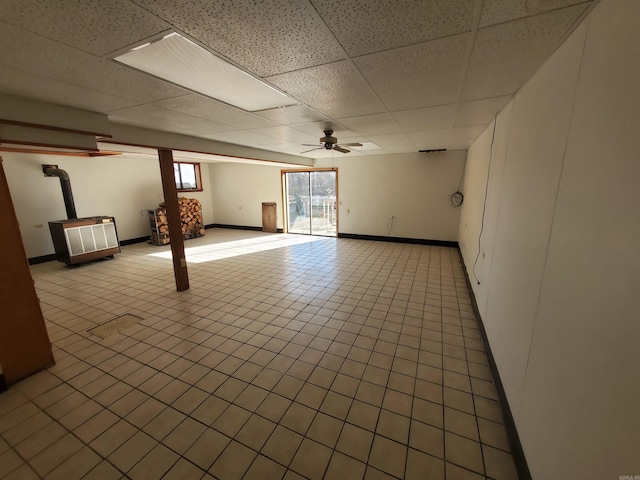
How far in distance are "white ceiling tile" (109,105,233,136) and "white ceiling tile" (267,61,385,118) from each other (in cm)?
140

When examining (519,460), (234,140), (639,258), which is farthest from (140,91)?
(519,460)

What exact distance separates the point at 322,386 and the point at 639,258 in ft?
6.58

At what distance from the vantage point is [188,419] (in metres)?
1.81

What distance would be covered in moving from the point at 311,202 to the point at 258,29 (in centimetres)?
714

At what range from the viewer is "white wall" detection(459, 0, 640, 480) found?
0.79 metres

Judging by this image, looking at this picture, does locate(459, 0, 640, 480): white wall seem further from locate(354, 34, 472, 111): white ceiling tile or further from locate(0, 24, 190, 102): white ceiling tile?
locate(0, 24, 190, 102): white ceiling tile

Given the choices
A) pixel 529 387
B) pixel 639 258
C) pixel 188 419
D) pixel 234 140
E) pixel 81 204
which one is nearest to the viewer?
pixel 639 258

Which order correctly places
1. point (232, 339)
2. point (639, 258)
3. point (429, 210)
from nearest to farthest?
A: point (639, 258) < point (232, 339) < point (429, 210)

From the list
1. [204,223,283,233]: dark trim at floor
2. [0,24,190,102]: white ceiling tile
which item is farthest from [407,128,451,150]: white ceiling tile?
[204,223,283,233]: dark trim at floor

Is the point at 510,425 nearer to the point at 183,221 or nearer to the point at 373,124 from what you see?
the point at 373,124

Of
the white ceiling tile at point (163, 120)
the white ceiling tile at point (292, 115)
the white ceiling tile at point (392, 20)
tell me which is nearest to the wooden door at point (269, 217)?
the white ceiling tile at point (163, 120)

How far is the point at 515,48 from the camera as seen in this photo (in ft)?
4.56

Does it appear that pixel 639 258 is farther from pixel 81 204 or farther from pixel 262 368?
pixel 81 204

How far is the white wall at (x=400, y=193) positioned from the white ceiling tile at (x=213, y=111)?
429 centimetres
